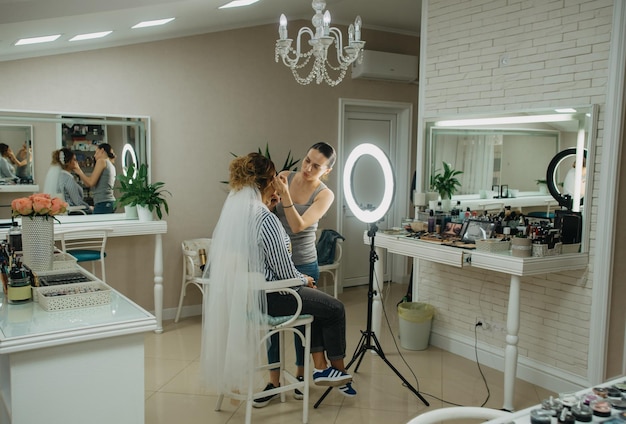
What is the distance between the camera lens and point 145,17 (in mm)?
3590

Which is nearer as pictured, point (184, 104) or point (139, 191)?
point (139, 191)

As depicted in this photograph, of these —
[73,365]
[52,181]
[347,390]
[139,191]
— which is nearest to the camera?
[73,365]

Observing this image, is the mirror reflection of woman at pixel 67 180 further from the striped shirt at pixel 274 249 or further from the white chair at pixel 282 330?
the striped shirt at pixel 274 249

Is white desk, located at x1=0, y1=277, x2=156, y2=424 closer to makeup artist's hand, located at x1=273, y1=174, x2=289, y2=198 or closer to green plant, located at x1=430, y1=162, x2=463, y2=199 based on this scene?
makeup artist's hand, located at x1=273, y1=174, x2=289, y2=198

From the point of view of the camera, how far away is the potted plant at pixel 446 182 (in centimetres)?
416

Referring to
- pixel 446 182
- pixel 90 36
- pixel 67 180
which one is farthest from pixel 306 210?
pixel 67 180

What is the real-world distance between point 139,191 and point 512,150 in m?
2.94

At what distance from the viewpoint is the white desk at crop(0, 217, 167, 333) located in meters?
4.39

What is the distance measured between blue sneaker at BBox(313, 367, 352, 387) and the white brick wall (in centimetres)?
139

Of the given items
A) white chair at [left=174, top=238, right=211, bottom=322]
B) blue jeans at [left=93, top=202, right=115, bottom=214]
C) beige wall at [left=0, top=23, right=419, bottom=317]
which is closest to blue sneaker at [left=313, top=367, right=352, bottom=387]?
white chair at [left=174, top=238, right=211, bottom=322]

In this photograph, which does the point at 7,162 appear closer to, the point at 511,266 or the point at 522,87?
the point at 511,266

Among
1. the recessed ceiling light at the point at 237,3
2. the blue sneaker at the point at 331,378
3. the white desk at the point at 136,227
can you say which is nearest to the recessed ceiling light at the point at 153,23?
the recessed ceiling light at the point at 237,3

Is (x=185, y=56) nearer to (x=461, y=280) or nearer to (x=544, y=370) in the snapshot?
(x=461, y=280)

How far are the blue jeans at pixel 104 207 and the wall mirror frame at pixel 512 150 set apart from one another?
2612mm
